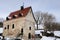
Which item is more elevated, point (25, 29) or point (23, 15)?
point (23, 15)

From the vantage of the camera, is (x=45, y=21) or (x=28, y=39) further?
(x=45, y=21)

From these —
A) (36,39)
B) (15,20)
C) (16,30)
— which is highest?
(15,20)

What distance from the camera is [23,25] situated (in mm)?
33188

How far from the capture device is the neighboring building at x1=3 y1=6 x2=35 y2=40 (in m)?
33.3

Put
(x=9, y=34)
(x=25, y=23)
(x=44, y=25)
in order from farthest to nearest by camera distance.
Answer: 1. (x=44, y=25)
2. (x=9, y=34)
3. (x=25, y=23)

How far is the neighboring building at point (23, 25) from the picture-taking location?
33344 millimetres

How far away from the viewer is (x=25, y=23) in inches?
1314

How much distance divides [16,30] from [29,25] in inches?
130

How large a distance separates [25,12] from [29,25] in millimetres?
3178

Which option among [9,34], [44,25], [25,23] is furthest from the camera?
[44,25]

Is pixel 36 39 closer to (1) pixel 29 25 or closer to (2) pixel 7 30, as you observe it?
(1) pixel 29 25

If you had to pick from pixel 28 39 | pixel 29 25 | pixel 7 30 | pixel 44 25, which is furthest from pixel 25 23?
pixel 44 25

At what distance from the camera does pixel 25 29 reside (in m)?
33.4

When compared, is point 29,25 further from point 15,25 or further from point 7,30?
point 7,30
